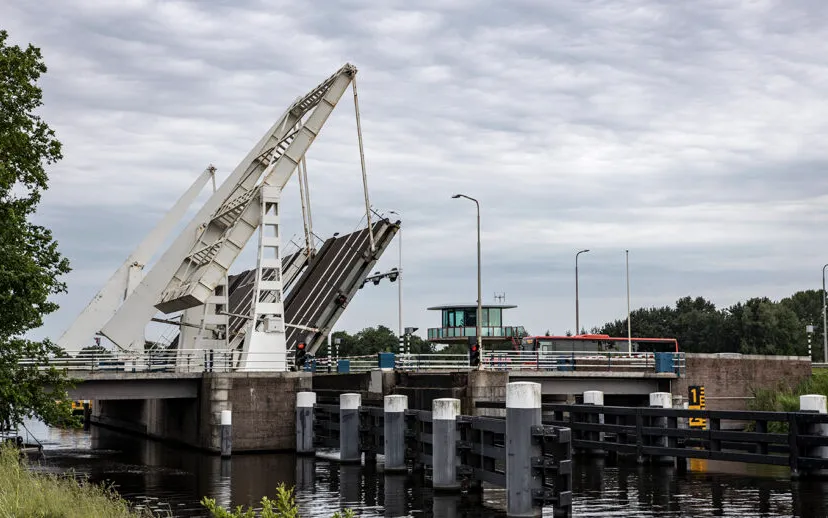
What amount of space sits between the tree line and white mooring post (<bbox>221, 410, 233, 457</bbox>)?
5498 cm

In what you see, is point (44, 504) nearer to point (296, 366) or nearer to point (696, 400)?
point (296, 366)

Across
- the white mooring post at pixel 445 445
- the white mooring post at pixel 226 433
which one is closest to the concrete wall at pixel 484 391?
the white mooring post at pixel 226 433

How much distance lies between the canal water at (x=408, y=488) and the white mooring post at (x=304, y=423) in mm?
492

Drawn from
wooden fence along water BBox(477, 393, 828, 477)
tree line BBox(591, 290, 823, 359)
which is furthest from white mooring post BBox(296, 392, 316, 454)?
tree line BBox(591, 290, 823, 359)

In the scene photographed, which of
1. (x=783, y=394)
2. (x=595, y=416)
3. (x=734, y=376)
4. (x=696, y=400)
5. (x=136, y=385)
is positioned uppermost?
(x=734, y=376)

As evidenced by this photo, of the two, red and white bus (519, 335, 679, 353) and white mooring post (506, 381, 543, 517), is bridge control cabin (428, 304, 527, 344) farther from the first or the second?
white mooring post (506, 381, 543, 517)

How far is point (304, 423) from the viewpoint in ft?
98.1

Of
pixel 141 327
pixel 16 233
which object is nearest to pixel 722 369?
pixel 141 327

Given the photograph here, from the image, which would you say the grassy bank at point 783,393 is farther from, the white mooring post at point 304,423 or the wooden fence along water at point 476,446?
the white mooring post at point 304,423

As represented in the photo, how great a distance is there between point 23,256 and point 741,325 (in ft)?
225

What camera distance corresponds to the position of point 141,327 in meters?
37.0

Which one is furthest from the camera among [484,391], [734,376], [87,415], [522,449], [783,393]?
[87,415]

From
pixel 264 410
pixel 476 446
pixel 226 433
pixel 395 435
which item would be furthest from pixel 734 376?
pixel 476 446

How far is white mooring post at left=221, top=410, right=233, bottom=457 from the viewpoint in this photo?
29250 mm
